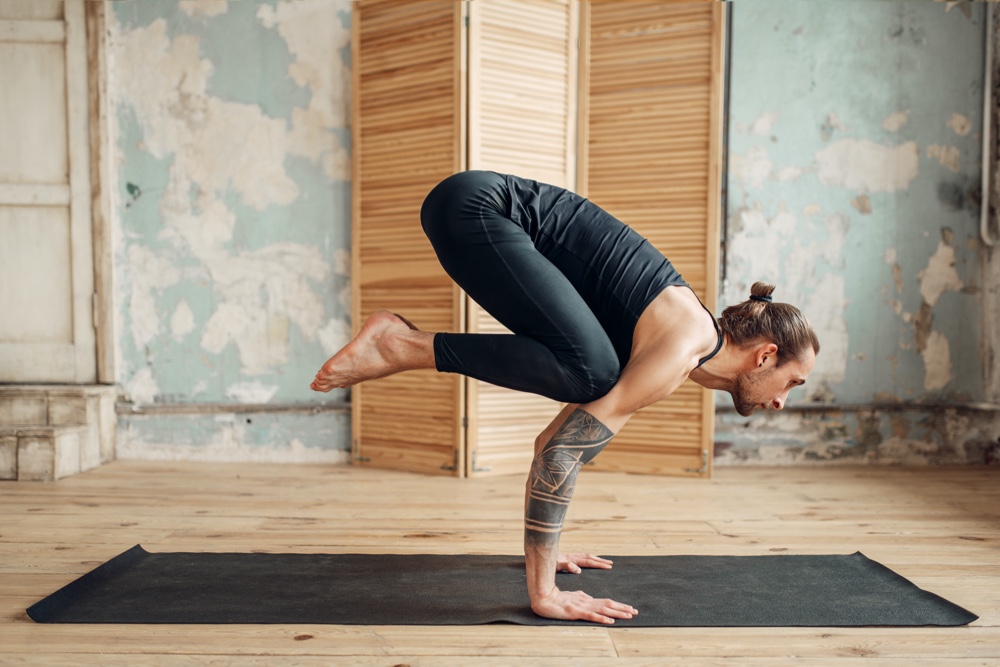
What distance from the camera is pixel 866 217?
4172 mm

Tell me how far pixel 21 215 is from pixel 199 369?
1.23 m

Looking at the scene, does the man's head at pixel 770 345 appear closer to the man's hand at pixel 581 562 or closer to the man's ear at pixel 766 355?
the man's ear at pixel 766 355

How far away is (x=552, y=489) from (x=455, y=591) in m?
0.46

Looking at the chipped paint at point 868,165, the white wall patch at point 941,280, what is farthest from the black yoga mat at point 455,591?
the chipped paint at point 868,165

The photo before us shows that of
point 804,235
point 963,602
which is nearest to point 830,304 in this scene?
point 804,235

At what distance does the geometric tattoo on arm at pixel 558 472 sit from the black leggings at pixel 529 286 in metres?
0.08

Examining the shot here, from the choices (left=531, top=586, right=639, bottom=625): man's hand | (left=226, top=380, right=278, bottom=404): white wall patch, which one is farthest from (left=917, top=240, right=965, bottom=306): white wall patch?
(left=226, top=380, right=278, bottom=404): white wall patch

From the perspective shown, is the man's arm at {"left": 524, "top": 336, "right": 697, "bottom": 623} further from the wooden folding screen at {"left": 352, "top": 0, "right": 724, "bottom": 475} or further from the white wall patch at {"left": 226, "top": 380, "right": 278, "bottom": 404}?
the white wall patch at {"left": 226, "top": 380, "right": 278, "bottom": 404}

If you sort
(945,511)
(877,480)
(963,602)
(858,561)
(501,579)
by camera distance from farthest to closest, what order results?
(877,480) → (945,511) → (858,561) → (501,579) → (963,602)

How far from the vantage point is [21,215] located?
4129mm

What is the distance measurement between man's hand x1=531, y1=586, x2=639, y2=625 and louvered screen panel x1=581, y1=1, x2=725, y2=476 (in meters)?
2.06

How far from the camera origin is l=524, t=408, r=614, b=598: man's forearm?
1.85m

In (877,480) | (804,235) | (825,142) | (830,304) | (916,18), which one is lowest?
(877,480)

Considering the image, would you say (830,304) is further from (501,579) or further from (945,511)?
(501,579)
